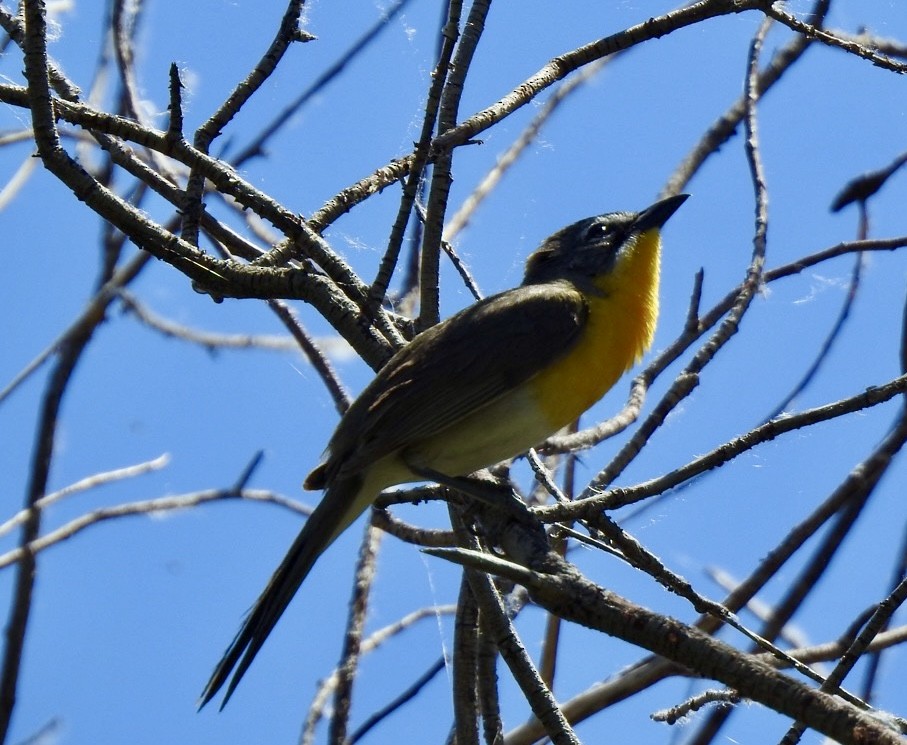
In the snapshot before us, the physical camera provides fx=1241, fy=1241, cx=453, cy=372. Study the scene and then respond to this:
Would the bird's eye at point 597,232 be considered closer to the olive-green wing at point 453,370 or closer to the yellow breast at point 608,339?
the yellow breast at point 608,339

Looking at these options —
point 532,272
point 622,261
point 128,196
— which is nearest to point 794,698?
point 622,261

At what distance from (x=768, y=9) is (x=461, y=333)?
161cm

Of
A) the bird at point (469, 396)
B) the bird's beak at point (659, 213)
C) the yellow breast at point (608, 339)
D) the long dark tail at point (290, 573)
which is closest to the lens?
the long dark tail at point (290, 573)

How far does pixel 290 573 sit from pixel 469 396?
0.97 meters

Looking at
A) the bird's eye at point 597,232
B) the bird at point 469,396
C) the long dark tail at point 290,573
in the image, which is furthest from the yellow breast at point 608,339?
the long dark tail at point 290,573

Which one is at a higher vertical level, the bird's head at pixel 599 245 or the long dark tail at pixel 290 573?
the bird's head at pixel 599 245

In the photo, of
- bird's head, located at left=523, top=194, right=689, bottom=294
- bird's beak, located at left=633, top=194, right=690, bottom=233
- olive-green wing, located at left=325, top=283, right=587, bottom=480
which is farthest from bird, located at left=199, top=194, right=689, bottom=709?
bird's beak, located at left=633, top=194, right=690, bottom=233

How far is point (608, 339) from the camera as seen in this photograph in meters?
4.90

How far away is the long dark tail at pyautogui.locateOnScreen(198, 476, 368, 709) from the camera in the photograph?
12.1 ft

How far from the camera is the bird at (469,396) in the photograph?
4379 millimetres

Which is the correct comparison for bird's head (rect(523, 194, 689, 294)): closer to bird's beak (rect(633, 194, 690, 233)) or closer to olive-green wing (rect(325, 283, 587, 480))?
bird's beak (rect(633, 194, 690, 233))

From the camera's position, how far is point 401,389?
4422 mm

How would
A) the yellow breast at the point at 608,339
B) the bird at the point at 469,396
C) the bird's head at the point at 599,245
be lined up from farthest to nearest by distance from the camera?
1. the bird's head at the point at 599,245
2. the yellow breast at the point at 608,339
3. the bird at the point at 469,396

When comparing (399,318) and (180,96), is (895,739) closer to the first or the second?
(180,96)
